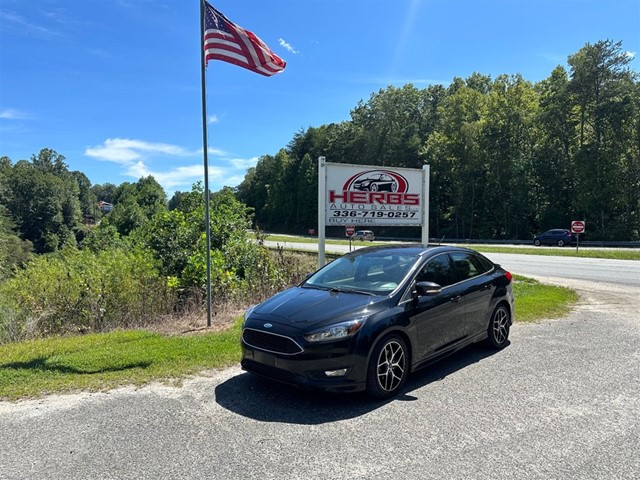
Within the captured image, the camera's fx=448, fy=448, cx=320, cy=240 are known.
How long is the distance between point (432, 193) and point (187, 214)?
49.5m

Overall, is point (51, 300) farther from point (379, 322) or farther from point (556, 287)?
point (556, 287)

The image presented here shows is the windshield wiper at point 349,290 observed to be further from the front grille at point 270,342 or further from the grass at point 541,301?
the grass at point 541,301

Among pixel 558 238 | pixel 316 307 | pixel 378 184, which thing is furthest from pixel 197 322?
pixel 558 238

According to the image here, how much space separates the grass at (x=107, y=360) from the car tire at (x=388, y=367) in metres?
2.16

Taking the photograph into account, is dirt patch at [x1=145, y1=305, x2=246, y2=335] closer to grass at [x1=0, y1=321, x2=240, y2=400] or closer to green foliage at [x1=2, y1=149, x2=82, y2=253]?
grass at [x1=0, y1=321, x2=240, y2=400]

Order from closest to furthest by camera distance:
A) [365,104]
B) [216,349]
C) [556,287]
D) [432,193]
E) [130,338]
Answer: [216,349] < [130,338] < [556,287] < [432,193] < [365,104]

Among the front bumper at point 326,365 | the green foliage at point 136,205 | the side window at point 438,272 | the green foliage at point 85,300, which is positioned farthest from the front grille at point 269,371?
the green foliage at point 136,205

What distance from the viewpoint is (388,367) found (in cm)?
454

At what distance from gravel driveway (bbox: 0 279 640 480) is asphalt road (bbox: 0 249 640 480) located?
14mm

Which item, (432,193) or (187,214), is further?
(432,193)

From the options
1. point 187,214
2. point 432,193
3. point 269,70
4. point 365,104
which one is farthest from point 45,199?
point 269,70

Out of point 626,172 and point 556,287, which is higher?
point 626,172

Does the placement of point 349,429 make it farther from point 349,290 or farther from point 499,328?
point 499,328

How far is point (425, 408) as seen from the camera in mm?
4270
